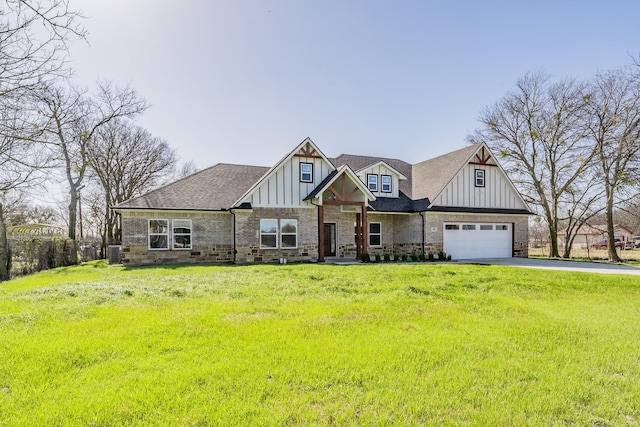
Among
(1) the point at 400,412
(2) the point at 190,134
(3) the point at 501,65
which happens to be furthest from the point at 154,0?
(2) the point at 190,134

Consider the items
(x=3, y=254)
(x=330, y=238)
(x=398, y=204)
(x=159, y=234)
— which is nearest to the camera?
(x=3, y=254)

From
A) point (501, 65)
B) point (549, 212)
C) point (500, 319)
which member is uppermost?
point (501, 65)

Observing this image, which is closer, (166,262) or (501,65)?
(501,65)

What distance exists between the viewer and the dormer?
67.3ft

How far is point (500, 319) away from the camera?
21.2 ft

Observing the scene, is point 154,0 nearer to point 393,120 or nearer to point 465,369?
point 465,369

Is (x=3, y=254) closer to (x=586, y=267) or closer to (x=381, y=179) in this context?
(x=381, y=179)

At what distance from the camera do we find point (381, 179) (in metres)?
20.8

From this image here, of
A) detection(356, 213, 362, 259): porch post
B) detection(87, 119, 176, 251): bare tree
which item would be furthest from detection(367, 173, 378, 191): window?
detection(87, 119, 176, 251): bare tree

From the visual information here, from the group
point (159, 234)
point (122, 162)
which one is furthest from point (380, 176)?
point (122, 162)

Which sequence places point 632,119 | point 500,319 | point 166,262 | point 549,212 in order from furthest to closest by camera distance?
point 549,212 → point 632,119 → point 166,262 → point 500,319

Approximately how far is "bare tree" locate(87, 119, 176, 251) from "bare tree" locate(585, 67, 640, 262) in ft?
106

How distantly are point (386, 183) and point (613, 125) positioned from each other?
14.1 meters

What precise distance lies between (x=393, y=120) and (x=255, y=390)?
17.5 meters
